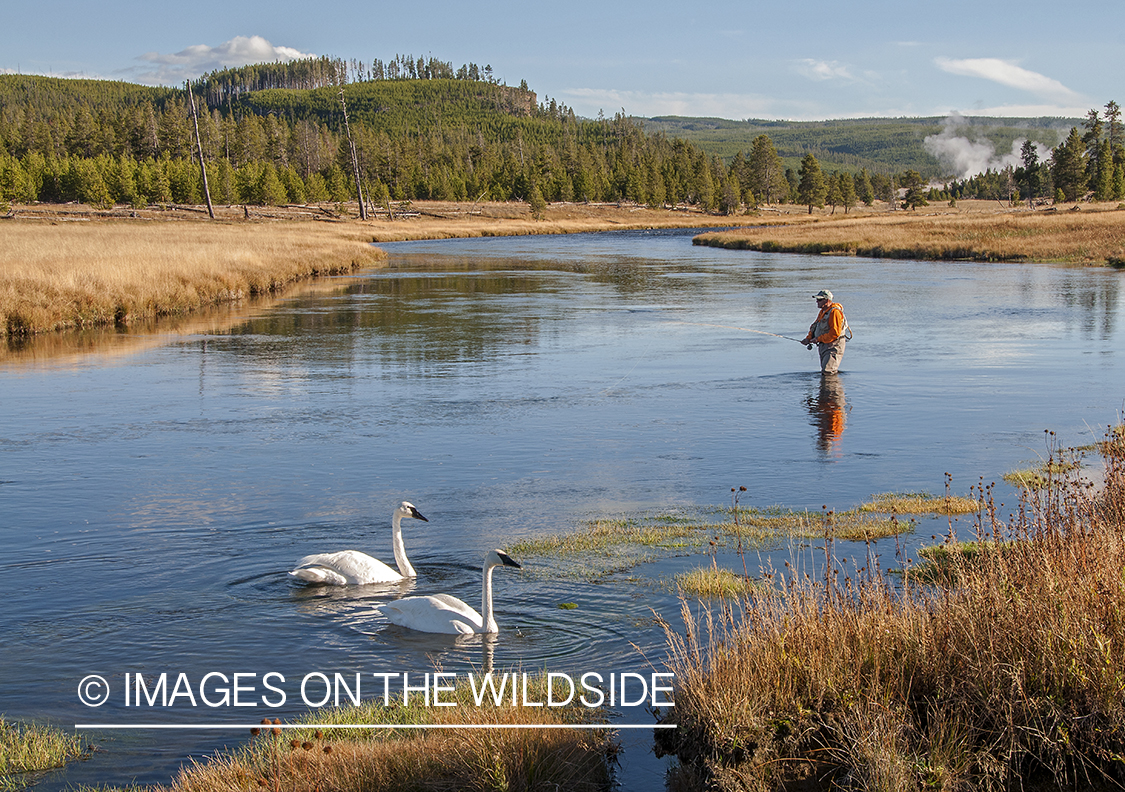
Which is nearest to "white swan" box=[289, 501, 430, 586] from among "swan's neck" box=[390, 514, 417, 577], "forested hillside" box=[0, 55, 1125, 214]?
"swan's neck" box=[390, 514, 417, 577]

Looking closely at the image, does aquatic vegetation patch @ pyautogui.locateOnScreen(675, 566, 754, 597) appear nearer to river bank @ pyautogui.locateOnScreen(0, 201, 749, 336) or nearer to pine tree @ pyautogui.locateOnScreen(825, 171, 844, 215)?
river bank @ pyautogui.locateOnScreen(0, 201, 749, 336)

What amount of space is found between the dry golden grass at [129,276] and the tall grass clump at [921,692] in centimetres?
2775

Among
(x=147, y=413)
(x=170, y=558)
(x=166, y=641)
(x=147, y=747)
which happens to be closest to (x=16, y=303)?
(x=147, y=413)

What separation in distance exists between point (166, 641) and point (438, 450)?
7437 millimetres

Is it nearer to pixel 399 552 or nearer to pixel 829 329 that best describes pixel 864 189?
pixel 829 329

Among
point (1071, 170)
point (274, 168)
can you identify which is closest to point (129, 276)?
point (274, 168)

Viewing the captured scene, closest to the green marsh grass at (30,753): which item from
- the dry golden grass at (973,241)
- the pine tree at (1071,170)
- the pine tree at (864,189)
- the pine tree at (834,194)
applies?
the dry golden grass at (973,241)

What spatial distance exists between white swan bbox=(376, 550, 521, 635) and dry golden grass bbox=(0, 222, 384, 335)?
24.3m

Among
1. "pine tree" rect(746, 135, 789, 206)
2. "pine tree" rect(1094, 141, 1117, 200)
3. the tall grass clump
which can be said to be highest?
"pine tree" rect(746, 135, 789, 206)

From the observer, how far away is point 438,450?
606 inches

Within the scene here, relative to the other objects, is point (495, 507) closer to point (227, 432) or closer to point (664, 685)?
point (664, 685)

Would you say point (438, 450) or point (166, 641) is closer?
point (166, 641)

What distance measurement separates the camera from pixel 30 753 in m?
6.12

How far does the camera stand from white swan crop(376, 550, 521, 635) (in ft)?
26.3
